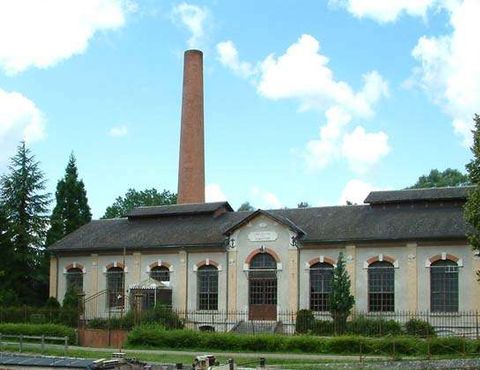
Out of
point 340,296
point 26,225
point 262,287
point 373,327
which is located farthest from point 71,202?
point 373,327

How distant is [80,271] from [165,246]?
273 inches

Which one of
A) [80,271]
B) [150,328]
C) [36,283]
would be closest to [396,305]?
[150,328]

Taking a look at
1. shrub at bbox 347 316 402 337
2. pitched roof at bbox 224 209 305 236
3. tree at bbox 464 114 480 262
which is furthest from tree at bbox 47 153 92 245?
tree at bbox 464 114 480 262

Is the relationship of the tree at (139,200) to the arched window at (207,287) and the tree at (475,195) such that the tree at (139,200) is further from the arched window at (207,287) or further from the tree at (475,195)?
the tree at (475,195)

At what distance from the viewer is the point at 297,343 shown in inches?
1379

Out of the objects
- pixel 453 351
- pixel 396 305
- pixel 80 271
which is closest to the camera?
pixel 453 351

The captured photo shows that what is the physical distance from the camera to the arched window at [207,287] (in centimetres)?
4694

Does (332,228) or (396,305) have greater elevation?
(332,228)

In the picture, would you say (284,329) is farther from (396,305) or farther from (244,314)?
(396,305)

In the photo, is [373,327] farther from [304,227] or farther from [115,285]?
[115,285]

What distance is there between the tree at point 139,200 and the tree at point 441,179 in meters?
28.6

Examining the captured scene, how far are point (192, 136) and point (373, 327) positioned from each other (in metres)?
25.0

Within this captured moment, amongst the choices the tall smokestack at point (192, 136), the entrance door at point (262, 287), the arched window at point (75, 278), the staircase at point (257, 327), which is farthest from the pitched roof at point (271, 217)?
the tall smokestack at point (192, 136)

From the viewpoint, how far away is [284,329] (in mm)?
43656
